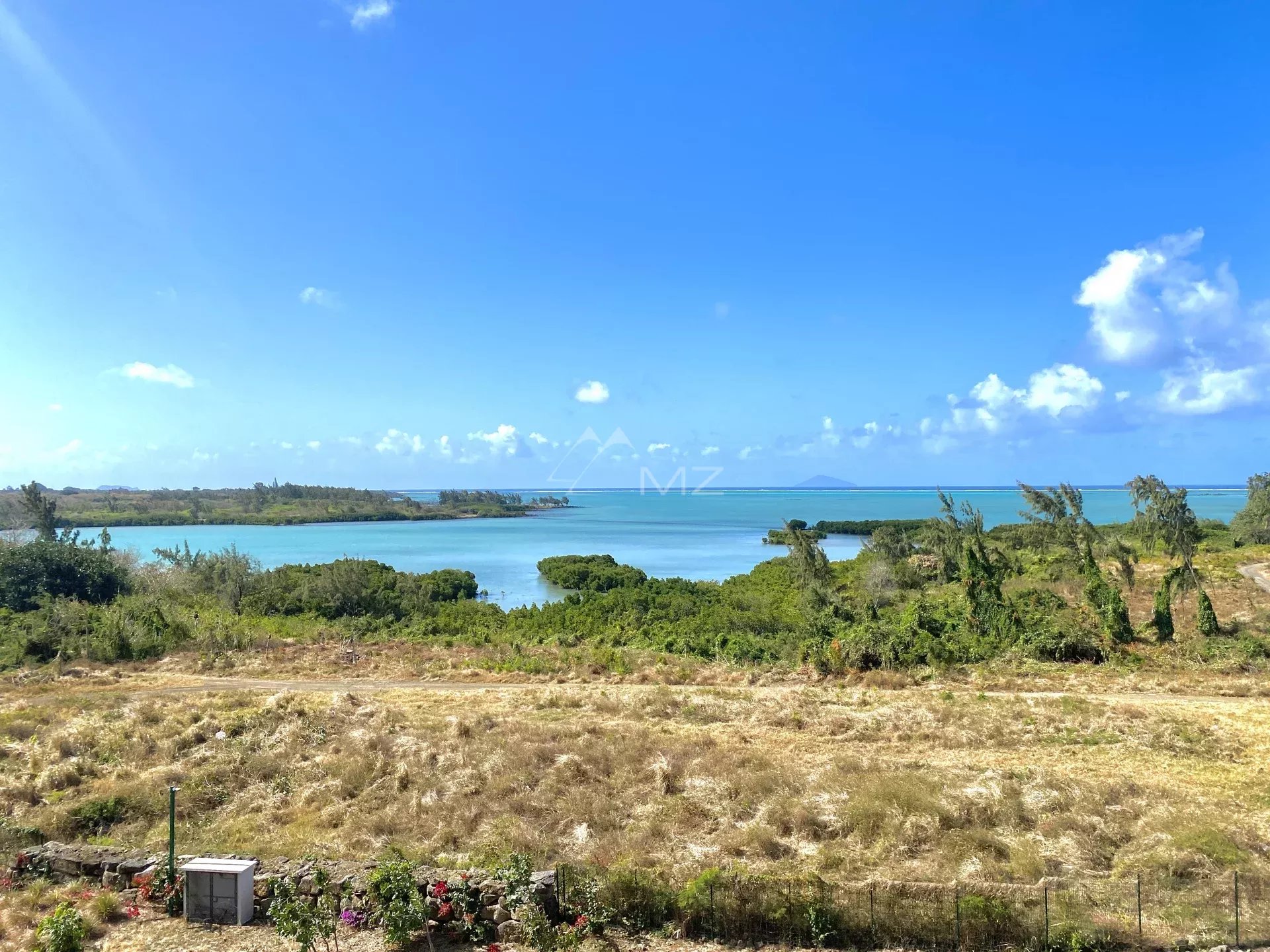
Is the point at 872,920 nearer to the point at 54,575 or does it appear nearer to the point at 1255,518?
the point at 54,575

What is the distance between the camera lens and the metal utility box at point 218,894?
8516mm

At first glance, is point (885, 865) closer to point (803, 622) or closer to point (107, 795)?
point (107, 795)

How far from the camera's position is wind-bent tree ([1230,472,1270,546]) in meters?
48.8

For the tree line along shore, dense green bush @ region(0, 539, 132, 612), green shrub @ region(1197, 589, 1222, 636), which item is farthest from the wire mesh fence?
dense green bush @ region(0, 539, 132, 612)

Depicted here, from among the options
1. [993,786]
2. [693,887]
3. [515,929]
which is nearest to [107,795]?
[515,929]

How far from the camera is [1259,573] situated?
115ft

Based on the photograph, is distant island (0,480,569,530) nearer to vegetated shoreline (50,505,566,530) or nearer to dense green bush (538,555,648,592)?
vegetated shoreline (50,505,566,530)

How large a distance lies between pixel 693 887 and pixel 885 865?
3.05 m

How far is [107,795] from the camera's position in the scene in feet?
39.7

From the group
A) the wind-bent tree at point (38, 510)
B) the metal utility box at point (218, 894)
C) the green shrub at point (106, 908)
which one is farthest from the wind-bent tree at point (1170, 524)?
the wind-bent tree at point (38, 510)

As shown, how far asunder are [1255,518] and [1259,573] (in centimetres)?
2008

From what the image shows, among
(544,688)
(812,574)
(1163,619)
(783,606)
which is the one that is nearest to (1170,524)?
(1163,619)

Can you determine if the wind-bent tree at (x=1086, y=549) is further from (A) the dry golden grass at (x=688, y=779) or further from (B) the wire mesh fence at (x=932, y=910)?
(B) the wire mesh fence at (x=932, y=910)

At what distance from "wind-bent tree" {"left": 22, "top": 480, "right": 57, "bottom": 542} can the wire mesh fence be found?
5740cm
